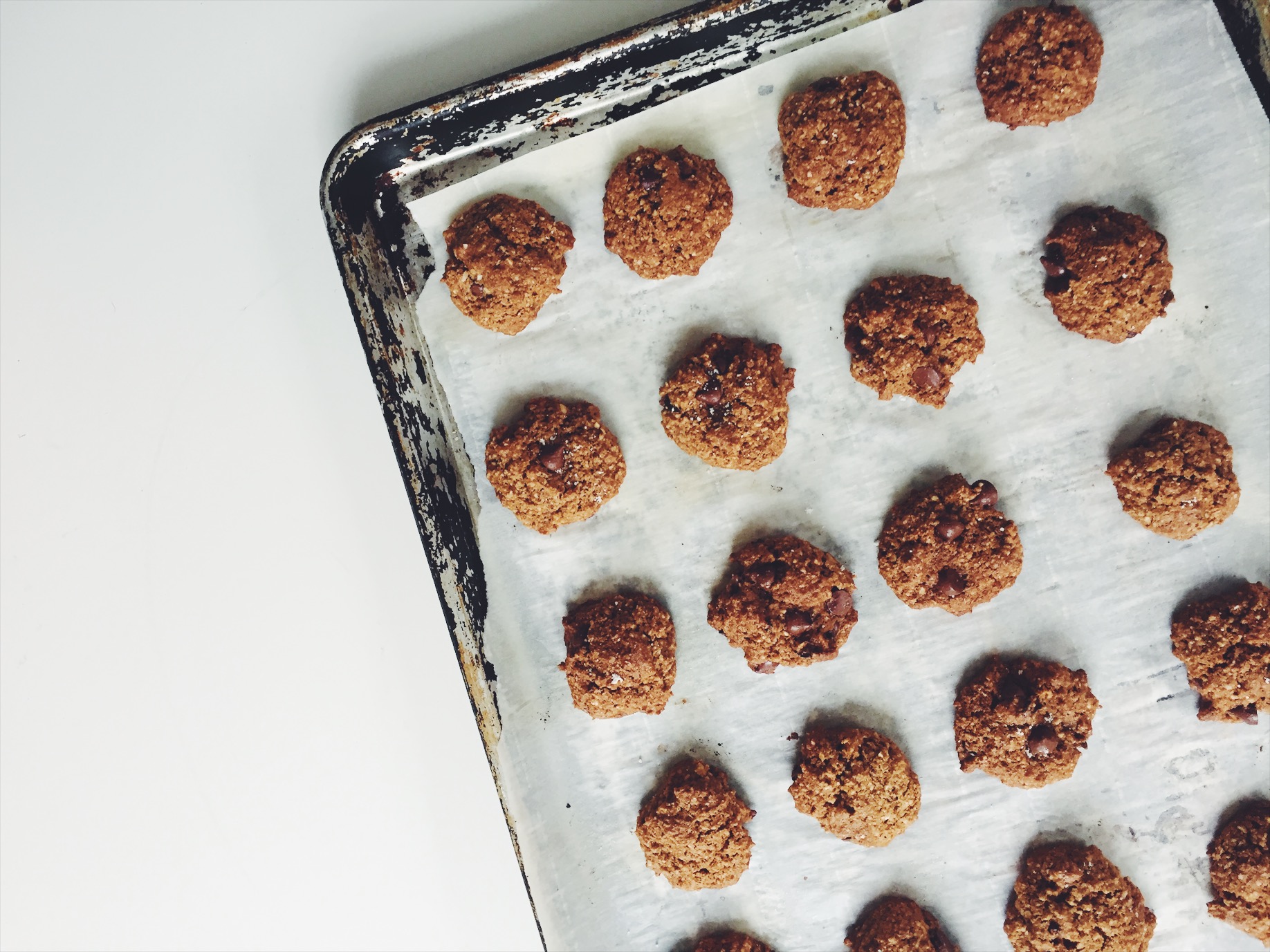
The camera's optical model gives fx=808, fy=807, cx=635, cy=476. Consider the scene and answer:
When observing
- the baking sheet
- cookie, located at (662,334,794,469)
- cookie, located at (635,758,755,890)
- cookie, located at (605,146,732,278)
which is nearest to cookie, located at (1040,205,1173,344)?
the baking sheet

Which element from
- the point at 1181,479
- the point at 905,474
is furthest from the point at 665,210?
the point at 1181,479

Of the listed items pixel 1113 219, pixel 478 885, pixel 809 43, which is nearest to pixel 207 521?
pixel 478 885

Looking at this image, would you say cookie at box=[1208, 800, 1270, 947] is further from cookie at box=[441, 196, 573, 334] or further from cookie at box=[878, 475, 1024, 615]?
cookie at box=[441, 196, 573, 334]

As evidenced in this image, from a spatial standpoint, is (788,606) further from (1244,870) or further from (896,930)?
(1244,870)

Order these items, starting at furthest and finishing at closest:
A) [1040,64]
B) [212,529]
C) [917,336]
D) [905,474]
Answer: [212,529], [905,474], [917,336], [1040,64]

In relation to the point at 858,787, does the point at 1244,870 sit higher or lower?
lower
